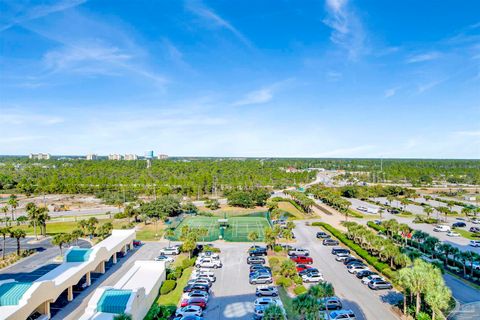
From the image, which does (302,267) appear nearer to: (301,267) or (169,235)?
(301,267)

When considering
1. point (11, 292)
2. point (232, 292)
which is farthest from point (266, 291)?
point (11, 292)

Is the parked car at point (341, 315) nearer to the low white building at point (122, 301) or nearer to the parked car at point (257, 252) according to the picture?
the low white building at point (122, 301)

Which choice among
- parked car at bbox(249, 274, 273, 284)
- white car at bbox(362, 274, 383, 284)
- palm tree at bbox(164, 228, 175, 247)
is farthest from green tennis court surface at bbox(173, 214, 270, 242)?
white car at bbox(362, 274, 383, 284)

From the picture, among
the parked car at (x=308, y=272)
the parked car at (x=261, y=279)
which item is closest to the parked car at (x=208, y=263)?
the parked car at (x=261, y=279)

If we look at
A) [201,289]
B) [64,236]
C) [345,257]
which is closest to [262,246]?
[345,257]

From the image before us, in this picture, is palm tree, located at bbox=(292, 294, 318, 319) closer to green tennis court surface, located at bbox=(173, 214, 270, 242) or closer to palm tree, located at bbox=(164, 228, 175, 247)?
green tennis court surface, located at bbox=(173, 214, 270, 242)
